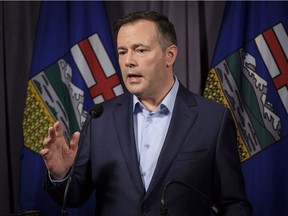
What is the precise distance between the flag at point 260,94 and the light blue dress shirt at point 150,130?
2.31 feet

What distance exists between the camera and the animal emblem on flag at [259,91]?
2459mm

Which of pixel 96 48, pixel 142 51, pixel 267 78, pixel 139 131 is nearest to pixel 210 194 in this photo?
pixel 139 131

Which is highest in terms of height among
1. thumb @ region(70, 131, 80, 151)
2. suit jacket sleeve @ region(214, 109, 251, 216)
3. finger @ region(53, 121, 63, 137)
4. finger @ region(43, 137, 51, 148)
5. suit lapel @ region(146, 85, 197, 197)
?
finger @ region(53, 121, 63, 137)

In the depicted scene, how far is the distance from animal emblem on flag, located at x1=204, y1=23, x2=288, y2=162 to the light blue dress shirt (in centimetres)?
69

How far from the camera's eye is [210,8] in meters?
2.55

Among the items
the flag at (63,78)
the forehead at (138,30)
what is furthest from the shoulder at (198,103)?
the flag at (63,78)

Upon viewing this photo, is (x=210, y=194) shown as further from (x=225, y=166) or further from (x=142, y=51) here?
(x=142, y=51)

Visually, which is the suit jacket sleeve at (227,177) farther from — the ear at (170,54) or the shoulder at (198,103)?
the ear at (170,54)

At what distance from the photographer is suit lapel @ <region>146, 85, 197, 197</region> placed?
66.7 inches

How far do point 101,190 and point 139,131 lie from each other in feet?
0.97

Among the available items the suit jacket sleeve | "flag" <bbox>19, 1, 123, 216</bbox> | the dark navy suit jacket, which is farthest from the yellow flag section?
the suit jacket sleeve

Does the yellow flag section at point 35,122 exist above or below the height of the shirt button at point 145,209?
above

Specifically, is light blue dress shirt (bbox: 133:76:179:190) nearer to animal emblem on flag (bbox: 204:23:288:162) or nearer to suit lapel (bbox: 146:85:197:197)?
suit lapel (bbox: 146:85:197:197)

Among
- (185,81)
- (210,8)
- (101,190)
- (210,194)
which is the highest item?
(210,8)
